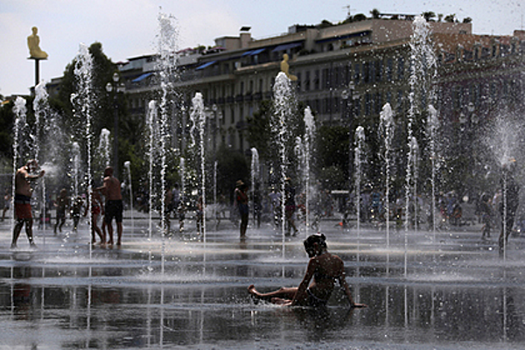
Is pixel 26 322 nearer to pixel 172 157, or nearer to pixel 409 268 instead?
pixel 409 268

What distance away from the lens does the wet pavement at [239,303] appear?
898 cm

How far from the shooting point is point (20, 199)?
2030 cm

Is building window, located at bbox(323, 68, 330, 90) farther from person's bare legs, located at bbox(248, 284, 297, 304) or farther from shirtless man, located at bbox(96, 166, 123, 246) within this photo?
person's bare legs, located at bbox(248, 284, 297, 304)

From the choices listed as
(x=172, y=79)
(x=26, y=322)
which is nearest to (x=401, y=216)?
(x=26, y=322)

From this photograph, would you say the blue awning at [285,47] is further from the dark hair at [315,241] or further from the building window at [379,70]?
the dark hair at [315,241]

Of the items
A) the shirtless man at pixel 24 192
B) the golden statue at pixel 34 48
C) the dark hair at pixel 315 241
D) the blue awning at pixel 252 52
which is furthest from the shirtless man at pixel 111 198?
the blue awning at pixel 252 52

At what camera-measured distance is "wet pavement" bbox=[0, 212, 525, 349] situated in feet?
29.5

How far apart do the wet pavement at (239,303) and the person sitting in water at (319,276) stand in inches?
5.9

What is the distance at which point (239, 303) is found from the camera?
456 inches

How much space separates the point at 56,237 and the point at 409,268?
1294cm

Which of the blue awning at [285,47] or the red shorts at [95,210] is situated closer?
the red shorts at [95,210]

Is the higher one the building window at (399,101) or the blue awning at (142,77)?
the blue awning at (142,77)

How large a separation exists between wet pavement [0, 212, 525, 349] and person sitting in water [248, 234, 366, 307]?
149 millimetres

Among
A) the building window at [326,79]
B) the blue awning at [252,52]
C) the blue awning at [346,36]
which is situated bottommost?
the building window at [326,79]
